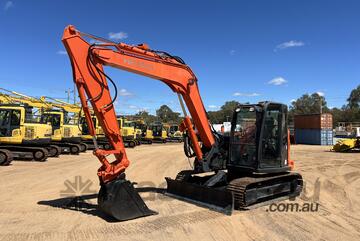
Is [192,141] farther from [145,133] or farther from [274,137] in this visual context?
[145,133]

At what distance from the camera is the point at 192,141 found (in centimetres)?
912

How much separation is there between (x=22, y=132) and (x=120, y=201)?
12796mm

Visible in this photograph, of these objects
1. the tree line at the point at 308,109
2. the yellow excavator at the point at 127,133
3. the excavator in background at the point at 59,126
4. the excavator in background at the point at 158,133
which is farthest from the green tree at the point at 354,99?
the excavator in background at the point at 59,126

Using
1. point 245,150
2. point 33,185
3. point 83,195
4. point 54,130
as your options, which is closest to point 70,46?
point 83,195

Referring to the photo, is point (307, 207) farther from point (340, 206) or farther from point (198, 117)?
point (198, 117)

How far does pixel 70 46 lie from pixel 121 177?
277 centimetres

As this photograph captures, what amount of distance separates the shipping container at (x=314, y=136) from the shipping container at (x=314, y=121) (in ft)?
1.54

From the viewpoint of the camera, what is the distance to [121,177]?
7301 millimetres

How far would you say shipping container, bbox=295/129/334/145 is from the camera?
40469 millimetres

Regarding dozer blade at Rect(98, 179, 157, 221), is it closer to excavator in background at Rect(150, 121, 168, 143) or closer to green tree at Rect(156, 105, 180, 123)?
excavator in background at Rect(150, 121, 168, 143)

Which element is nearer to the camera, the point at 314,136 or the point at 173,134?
the point at 314,136

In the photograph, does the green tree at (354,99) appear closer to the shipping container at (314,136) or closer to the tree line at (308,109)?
the tree line at (308,109)

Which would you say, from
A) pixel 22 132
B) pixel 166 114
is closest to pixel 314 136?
pixel 22 132

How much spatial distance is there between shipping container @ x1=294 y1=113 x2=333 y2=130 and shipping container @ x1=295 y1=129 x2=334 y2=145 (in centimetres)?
47
